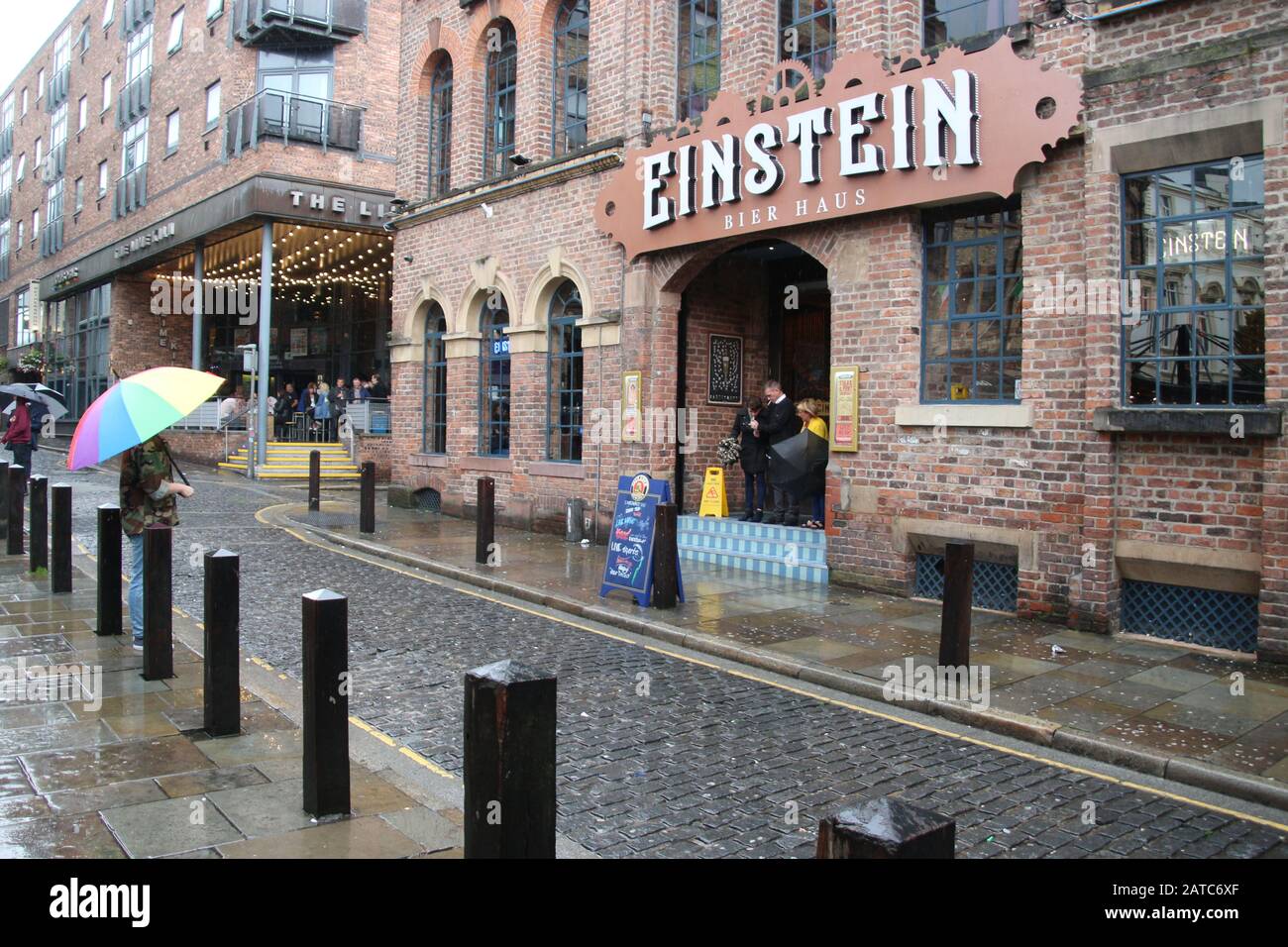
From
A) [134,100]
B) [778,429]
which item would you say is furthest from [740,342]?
[134,100]

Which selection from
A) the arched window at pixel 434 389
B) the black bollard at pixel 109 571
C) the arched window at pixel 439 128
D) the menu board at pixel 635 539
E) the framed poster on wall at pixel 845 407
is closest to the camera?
the black bollard at pixel 109 571

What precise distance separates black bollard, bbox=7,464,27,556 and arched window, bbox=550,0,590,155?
346 inches

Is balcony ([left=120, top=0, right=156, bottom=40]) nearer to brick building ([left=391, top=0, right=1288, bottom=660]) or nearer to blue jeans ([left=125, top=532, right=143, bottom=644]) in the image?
brick building ([left=391, top=0, right=1288, bottom=660])

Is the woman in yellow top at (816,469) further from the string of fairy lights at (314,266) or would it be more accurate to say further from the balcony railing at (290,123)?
the string of fairy lights at (314,266)

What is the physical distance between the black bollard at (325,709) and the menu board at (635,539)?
17.5 ft

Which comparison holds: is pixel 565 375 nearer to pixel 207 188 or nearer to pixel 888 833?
pixel 888 833

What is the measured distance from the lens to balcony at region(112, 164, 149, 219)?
33.7m

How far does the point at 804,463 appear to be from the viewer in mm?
12391

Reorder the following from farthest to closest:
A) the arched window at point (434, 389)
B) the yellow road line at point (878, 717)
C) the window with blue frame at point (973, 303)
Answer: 1. the arched window at point (434, 389)
2. the window with blue frame at point (973, 303)
3. the yellow road line at point (878, 717)

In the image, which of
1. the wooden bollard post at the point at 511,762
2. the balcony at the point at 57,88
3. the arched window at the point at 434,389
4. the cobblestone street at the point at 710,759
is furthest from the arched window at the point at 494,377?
the balcony at the point at 57,88

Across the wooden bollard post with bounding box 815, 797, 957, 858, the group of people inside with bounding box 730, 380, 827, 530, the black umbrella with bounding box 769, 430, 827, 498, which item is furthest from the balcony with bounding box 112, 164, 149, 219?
the wooden bollard post with bounding box 815, 797, 957, 858

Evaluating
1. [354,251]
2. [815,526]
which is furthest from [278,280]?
[815,526]

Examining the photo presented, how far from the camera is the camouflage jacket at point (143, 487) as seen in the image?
7059mm

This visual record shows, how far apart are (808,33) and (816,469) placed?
210 inches
